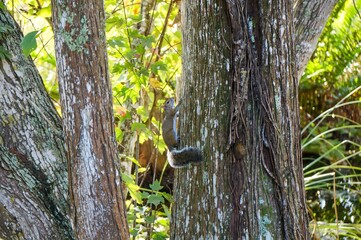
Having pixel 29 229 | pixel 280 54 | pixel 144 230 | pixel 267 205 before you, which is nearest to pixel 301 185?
pixel 267 205

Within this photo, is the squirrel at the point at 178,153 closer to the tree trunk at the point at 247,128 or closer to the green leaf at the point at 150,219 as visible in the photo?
the tree trunk at the point at 247,128

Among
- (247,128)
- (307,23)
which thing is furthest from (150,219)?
(307,23)

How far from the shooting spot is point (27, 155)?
2146mm

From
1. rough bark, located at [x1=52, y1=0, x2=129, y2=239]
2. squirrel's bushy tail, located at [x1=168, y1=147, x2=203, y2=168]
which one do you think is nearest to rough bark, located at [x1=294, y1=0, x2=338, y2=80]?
squirrel's bushy tail, located at [x1=168, y1=147, x2=203, y2=168]

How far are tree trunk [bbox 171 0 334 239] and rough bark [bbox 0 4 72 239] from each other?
0.48 meters

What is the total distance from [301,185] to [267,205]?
0.53ft

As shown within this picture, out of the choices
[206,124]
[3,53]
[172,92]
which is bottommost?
[206,124]

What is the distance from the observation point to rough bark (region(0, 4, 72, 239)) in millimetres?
2064

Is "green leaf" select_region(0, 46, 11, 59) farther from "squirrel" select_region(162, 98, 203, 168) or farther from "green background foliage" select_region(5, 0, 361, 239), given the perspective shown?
"squirrel" select_region(162, 98, 203, 168)

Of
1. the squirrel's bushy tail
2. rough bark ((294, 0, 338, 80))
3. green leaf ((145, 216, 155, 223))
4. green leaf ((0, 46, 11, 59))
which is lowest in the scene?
green leaf ((145, 216, 155, 223))

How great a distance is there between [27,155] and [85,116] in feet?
1.18

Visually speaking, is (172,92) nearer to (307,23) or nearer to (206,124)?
(307,23)

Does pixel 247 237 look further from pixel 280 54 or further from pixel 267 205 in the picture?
pixel 280 54

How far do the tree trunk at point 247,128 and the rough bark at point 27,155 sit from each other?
18.8 inches
